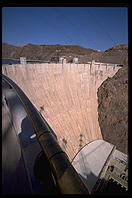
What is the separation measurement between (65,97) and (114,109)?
15.4 ft

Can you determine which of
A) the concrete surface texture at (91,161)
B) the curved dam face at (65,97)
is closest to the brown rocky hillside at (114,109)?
the curved dam face at (65,97)

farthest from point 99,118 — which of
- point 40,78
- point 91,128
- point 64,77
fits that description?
point 40,78

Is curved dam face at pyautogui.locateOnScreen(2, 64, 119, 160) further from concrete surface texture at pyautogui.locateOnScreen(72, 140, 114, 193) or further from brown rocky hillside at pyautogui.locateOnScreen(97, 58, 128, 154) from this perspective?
brown rocky hillside at pyautogui.locateOnScreen(97, 58, 128, 154)

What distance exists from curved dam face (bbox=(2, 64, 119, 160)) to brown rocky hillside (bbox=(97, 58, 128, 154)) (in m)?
0.61

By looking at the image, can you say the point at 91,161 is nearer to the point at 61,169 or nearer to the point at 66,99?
the point at 66,99

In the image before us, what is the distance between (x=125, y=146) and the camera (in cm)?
666

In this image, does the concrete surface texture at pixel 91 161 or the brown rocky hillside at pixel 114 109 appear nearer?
the concrete surface texture at pixel 91 161

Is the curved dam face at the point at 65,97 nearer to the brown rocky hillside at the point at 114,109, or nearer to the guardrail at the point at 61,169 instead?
the brown rocky hillside at the point at 114,109

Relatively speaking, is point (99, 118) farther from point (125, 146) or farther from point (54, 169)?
point (54, 169)

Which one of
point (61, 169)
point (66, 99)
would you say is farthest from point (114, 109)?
point (61, 169)

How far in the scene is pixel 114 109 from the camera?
814cm

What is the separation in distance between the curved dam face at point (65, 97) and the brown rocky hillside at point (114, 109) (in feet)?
1.99

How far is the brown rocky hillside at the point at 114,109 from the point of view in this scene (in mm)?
7271

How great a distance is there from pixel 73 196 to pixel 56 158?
128 mm
